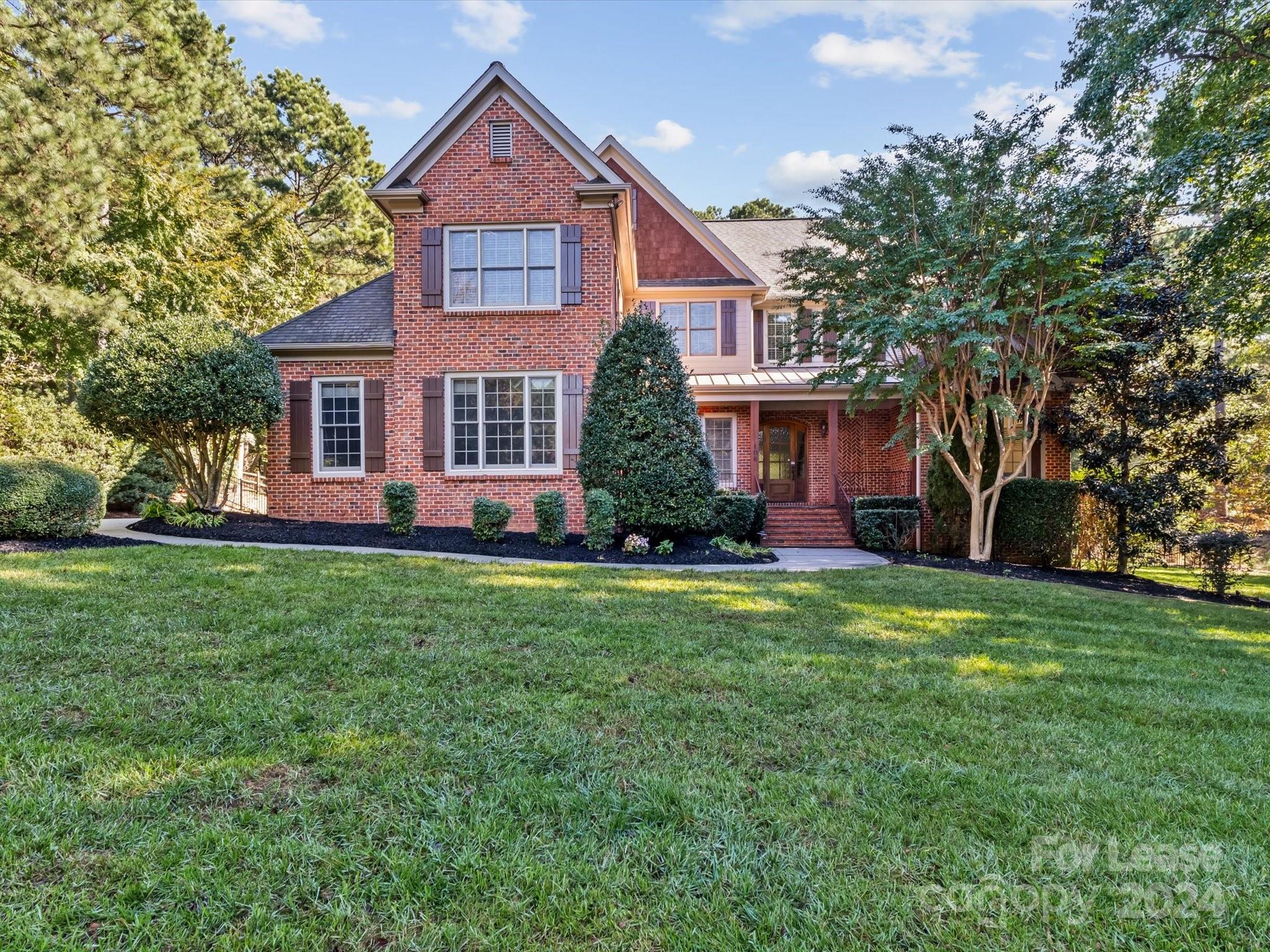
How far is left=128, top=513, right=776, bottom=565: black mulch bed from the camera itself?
28.0ft

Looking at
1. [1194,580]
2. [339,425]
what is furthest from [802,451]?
[339,425]

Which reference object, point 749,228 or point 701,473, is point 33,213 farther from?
point 749,228

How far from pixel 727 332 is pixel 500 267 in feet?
21.6

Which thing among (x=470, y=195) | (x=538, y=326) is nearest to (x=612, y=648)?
(x=538, y=326)

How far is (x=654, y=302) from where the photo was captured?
628 inches

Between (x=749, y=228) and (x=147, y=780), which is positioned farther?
(x=749, y=228)

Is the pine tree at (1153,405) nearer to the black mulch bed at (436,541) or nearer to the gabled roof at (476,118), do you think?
the black mulch bed at (436,541)

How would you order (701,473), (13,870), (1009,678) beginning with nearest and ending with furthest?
(13,870), (1009,678), (701,473)

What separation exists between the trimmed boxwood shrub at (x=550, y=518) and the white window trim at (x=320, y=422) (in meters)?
4.25

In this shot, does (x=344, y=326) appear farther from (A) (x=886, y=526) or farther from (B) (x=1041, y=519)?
(B) (x=1041, y=519)

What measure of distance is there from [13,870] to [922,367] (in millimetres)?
11516

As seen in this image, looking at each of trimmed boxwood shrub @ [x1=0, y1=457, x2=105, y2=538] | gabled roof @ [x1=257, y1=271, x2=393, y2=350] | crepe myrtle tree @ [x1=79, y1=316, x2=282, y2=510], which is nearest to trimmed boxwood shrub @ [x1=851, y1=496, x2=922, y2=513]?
gabled roof @ [x1=257, y1=271, x2=393, y2=350]

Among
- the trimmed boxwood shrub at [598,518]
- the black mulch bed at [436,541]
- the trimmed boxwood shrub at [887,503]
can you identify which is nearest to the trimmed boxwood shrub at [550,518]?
the black mulch bed at [436,541]

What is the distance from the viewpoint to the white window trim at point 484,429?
11234mm
